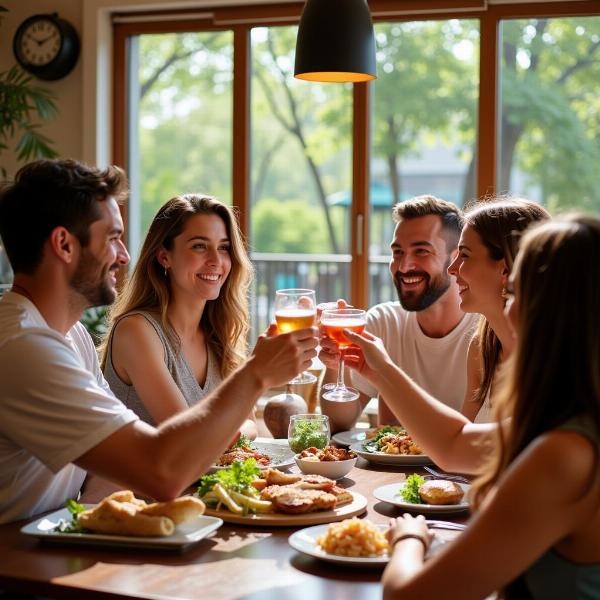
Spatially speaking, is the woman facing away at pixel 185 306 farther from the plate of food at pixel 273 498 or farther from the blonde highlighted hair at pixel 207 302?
the plate of food at pixel 273 498

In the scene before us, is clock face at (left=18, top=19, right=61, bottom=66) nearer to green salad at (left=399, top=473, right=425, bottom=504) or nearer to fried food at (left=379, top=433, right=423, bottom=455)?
fried food at (left=379, top=433, right=423, bottom=455)

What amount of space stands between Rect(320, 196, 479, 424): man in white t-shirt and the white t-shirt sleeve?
1.59m

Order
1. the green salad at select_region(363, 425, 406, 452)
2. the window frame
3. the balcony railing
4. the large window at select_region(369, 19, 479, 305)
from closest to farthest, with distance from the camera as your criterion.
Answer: the green salad at select_region(363, 425, 406, 452), the window frame, the balcony railing, the large window at select_region(369, 19, 479, 305)

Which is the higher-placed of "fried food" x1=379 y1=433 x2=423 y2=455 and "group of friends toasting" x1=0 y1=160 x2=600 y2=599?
"group of friends toasting" x1=0 y1=160 x2=600 y2=599

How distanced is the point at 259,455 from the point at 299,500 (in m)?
0.43

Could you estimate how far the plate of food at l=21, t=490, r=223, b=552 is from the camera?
1.76 m

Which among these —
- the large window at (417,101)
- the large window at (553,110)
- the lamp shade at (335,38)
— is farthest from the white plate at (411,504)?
the large window at (553,110)

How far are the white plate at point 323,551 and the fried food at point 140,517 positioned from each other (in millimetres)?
206

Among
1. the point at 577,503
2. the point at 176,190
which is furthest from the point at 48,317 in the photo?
the point at 176,190

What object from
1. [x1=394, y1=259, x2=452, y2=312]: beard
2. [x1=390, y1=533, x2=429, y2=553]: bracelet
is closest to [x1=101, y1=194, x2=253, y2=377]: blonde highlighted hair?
[x1=394, y1=259, x2=452, y2=312]: beard

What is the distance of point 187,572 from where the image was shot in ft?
5.44

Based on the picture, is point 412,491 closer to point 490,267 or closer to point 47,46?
point 490,267

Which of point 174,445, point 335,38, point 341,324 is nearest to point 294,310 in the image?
point 341,324

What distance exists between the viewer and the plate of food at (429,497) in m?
2.00
